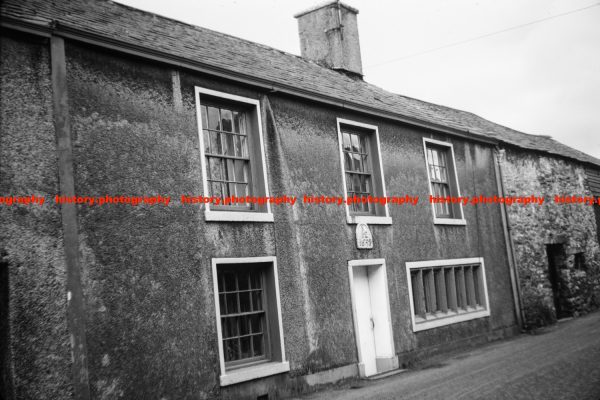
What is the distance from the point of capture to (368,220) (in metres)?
12.4

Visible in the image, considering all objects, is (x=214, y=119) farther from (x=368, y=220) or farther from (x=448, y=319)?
(x=448, y=319)

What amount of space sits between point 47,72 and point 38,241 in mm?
2168

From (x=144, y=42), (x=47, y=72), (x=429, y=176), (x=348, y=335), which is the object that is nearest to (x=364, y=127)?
(x=429, y=176)

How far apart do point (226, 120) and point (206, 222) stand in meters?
1.94

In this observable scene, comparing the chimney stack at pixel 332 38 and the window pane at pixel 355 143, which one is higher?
the chimney stack at pixel 332 38

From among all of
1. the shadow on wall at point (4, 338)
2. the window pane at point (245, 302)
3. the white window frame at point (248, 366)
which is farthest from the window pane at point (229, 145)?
the shadow on wall at point (4, 338)

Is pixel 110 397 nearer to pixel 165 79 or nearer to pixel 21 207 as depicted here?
pixel 21 207

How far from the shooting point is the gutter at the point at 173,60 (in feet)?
24.7

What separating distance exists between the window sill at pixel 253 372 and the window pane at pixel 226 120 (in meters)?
3.92

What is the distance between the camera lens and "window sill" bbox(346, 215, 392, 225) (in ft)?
39.4

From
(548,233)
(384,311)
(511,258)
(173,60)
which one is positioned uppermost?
(173,60)

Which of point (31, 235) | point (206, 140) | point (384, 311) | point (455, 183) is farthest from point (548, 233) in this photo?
point (31, 235)

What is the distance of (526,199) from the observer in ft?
59.3

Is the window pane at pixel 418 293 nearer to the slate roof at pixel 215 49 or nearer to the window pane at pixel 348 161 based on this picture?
the window pane at pixel 348 161
